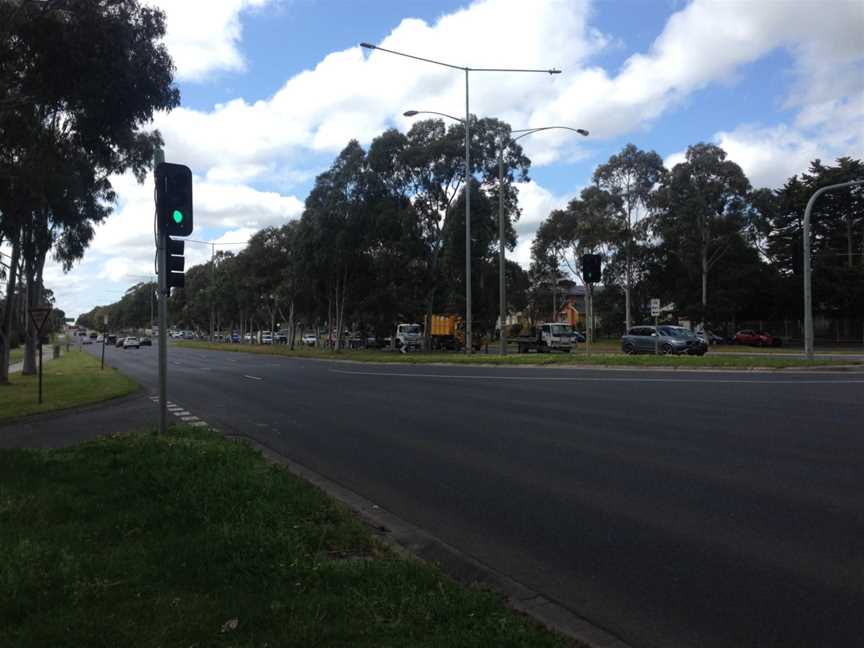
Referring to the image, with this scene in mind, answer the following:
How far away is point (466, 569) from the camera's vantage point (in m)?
5.09

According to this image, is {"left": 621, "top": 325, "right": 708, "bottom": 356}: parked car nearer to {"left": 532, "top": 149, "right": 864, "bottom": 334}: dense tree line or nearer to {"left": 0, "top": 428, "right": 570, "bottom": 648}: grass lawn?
{"left": 532, "top": 149, "right": 864, "bottom": 334}: dense tree line

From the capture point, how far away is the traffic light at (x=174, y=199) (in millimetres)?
9844

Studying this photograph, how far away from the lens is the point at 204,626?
12.3ft

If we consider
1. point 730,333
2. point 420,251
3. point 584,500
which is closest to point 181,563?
point 584,500

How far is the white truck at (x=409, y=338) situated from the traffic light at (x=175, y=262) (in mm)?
43200

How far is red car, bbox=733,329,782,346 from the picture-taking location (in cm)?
5694

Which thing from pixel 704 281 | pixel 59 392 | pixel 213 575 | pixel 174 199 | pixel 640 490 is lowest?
pixel 59 392

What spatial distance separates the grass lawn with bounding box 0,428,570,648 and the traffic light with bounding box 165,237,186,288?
3.80m

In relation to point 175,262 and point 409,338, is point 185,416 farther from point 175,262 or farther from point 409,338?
point 409,338

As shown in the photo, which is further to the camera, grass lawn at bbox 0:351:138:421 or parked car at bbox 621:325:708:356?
parked car at bbox 621:325:708:356

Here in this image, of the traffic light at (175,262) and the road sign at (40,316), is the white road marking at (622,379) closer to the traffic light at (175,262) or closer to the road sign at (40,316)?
the road sign at (40,316)

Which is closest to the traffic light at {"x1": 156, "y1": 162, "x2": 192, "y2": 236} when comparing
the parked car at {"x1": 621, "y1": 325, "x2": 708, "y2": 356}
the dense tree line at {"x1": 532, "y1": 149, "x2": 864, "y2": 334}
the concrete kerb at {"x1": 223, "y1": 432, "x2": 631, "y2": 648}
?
the concrete kerb at {"x1": 223, "y1": 432, "x2": 631, "y2": 648}

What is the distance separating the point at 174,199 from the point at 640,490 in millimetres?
7243

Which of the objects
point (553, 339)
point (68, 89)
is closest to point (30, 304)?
point (68, 89)
